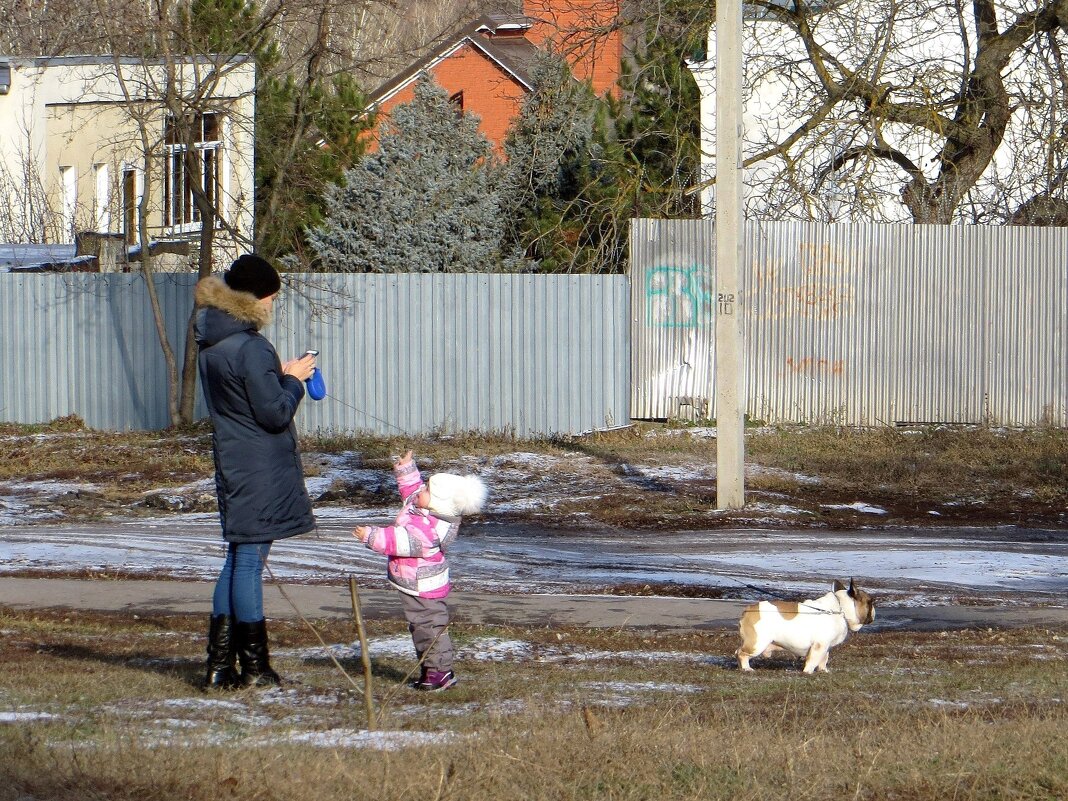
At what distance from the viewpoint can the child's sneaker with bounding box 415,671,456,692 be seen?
549cm

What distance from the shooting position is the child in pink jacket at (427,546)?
17.5 feet

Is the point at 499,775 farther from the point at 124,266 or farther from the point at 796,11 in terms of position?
the point at 124,266

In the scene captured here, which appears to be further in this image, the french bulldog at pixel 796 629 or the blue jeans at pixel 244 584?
the french bulldog at pixel 796 629

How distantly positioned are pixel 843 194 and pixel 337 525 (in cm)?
1040

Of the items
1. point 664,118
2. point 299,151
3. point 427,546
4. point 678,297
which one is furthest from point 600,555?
point 664,118

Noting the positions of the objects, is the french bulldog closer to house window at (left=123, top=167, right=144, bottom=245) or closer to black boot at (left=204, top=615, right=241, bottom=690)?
black boot at (left=204, top=615, right=241, bottom=690)

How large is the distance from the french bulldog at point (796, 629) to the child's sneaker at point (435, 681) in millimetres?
1462

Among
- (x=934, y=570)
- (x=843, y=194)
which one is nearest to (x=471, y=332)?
(x=843, y=194)

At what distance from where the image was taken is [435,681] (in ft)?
18.0

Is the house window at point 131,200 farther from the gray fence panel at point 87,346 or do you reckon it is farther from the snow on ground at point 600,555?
the snow on ground at point 600,555

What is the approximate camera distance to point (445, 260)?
20.2 metres

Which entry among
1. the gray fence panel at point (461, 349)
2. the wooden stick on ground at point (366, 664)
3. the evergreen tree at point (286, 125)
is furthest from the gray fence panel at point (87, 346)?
the wooden stick on ground at point (366, 664)

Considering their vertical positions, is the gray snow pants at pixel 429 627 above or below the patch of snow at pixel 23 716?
above

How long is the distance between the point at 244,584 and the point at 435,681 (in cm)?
94
